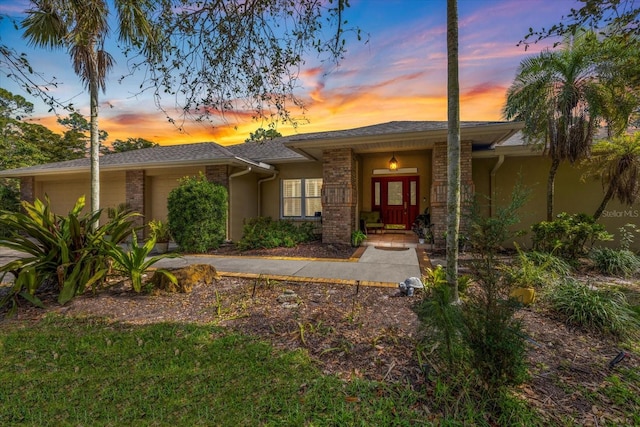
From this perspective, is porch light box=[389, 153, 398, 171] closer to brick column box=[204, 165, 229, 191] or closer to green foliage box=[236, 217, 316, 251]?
green foliage box=[236, 217, 316, 251]

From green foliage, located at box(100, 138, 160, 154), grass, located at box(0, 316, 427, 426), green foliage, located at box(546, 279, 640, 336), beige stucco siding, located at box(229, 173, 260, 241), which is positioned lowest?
grass, located at box(0, 316, 427, 426)

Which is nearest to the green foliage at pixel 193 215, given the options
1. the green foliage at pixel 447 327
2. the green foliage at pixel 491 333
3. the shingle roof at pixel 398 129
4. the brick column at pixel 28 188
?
the shingle roof at pixel 398 129

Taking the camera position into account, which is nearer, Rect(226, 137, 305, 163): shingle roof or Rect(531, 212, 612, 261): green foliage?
Rect(531, 212, 612, 261): green foliage

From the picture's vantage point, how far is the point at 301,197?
1065 cm

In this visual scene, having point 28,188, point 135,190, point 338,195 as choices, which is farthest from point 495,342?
point 28,188

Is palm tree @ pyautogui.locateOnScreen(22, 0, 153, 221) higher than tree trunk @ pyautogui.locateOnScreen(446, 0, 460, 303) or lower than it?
higher

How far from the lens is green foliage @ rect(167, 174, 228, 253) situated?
775cm

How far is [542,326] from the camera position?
3.19 meters

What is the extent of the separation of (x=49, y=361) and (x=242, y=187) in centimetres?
794

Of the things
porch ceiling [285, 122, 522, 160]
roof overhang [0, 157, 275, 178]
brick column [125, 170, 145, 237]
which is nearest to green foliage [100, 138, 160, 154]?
roof overhang [0, 157, 275, 178]

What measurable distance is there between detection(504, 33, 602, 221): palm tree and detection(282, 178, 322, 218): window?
21.3 ft

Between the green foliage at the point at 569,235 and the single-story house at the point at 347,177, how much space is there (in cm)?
94

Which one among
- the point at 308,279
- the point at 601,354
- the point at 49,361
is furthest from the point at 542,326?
the point at 49,361

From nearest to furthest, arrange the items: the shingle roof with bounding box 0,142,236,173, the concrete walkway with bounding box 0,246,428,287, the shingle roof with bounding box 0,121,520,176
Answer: the concrete walkway with bounding box 0,246,428,287, the shingle roof with bounding box 0,121,520,176, the shingle roof with bounding box 0,142,236,173
